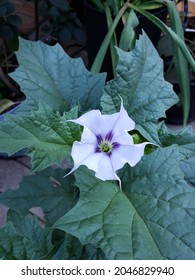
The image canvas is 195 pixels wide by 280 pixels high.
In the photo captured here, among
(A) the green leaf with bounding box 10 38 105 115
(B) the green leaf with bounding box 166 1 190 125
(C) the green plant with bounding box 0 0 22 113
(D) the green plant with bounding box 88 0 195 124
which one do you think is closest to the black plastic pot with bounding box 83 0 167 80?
(D) the green plant with bounding box 88 0 195 124

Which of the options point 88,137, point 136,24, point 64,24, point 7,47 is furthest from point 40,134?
point 7,47

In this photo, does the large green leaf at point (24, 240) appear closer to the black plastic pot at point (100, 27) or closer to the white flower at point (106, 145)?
the white flower at point (106, 145)

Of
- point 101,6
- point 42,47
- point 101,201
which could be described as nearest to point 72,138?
point 101,201

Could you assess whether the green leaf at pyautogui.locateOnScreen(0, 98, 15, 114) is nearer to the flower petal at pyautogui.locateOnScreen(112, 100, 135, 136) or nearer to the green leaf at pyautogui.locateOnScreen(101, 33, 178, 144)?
the green leaf at pyautogui.locateOnScreen(101, 33, 178, 144)

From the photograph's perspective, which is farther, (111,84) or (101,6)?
(101,6)

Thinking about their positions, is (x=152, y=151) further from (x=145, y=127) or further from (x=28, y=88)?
(x=28, y=88)

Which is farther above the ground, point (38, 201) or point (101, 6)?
point (101, 6)

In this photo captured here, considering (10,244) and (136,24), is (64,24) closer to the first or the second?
(136,24)
